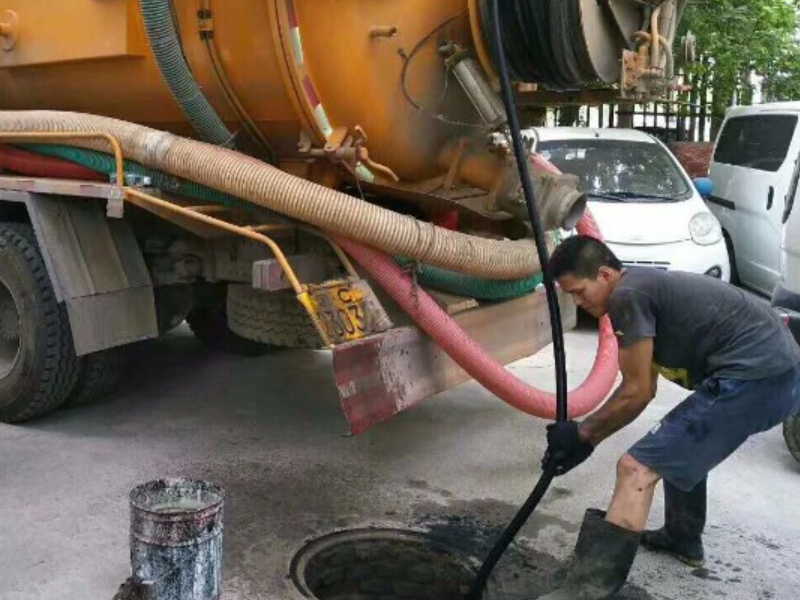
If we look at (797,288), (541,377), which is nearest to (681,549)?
(797,288)

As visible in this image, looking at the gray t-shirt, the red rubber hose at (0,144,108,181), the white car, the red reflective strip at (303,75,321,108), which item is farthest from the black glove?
the white car

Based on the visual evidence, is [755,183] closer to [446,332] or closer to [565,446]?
[446,332]

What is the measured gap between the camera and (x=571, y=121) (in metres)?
12.7

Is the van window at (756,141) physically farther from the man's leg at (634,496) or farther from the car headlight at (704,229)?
the man's leg at (634,496)

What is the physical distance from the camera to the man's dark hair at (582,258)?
342 cm

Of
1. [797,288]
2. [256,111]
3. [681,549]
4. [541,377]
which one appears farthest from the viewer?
[541,377]

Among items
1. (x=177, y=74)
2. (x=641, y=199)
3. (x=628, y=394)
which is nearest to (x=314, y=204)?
(x=177, y=74)

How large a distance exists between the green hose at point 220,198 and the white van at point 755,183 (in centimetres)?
443

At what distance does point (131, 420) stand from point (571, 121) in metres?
8.66

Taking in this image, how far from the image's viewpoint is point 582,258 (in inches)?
135

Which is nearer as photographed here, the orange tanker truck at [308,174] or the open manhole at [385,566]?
the open manhole at [385,566]

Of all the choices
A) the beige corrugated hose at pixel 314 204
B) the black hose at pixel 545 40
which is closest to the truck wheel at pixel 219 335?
the beige corrugated hose at pixel 314 204

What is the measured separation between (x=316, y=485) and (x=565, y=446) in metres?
1.46

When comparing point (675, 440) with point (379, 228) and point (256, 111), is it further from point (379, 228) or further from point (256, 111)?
point (256, 111)
